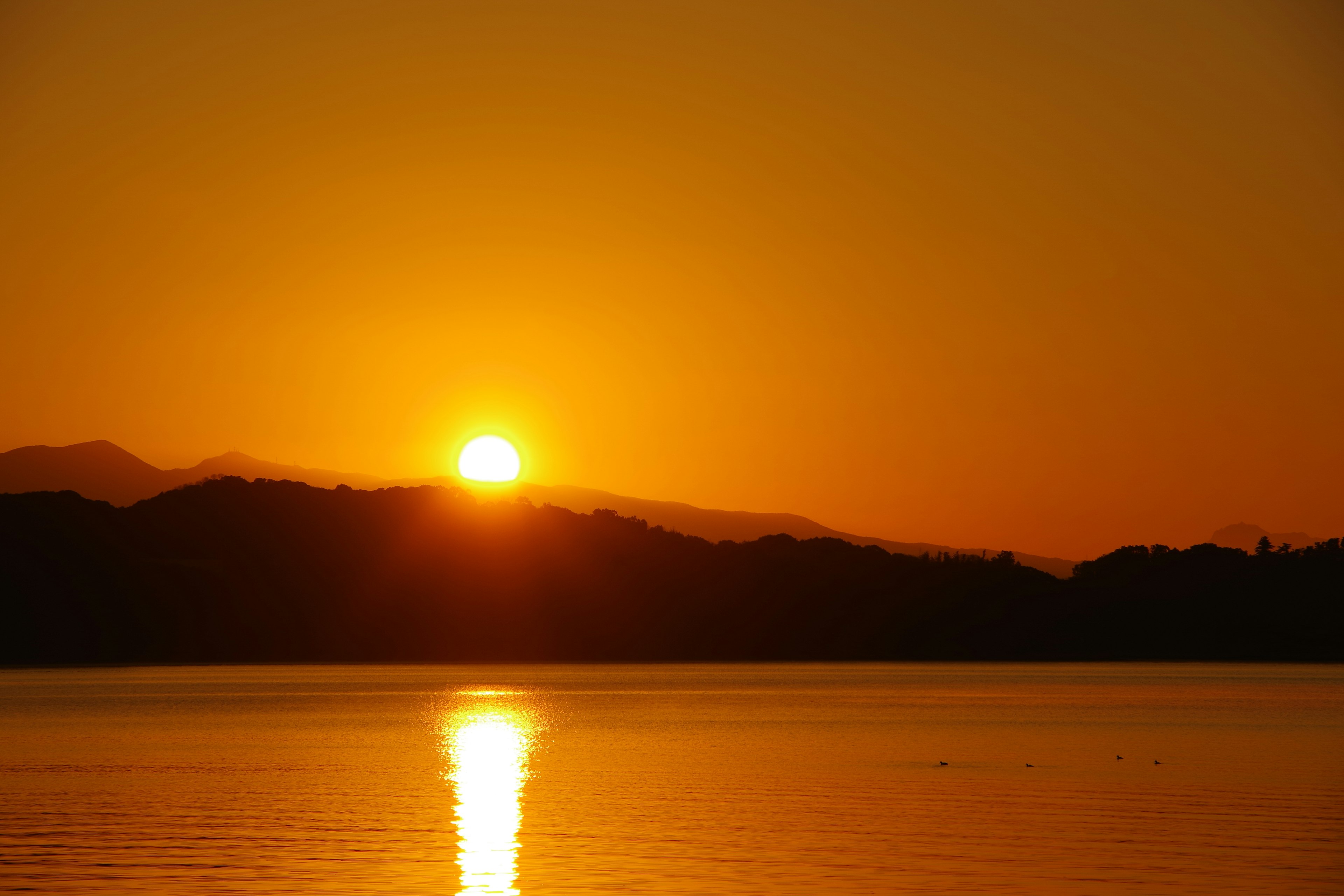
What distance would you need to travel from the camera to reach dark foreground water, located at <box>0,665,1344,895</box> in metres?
38.0

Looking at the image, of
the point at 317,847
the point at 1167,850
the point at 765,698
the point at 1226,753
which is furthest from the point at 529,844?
the point at 765,698

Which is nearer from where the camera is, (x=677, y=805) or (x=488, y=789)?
(x=677, y=805)

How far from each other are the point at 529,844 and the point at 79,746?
1969 inches

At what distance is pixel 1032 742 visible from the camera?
85.2 m

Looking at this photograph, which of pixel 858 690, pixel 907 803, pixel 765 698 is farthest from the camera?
pixel 858 690

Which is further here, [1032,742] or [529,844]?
[1032,742]

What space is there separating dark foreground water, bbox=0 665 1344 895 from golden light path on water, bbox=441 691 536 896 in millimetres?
229

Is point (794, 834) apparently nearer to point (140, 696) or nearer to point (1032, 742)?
point (1032, 742)

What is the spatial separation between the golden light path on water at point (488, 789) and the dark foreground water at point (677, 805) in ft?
0.75

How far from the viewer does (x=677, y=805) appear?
5441 cm

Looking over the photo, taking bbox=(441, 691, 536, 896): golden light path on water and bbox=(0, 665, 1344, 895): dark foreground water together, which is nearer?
bbox=(0, 665, 1344, 895): dark foreground water

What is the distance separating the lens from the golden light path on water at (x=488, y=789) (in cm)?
3872

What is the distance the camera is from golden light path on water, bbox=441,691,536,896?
38.7 metres

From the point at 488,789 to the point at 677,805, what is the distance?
10.0m
